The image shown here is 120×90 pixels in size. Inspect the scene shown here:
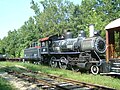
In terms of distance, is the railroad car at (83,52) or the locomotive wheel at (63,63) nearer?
the railroad car at (83,52)

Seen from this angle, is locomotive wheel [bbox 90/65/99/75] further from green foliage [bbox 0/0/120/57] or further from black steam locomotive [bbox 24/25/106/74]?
green foliage [bbox 0/0/120/57]

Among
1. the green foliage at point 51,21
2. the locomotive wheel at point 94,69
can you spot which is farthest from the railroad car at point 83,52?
the green foliage at point 51,21

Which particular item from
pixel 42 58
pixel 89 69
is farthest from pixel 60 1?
pixel 89 69

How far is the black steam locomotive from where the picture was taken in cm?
1922

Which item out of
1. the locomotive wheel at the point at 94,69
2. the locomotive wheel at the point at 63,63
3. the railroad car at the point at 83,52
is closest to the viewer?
the railroad car at the point at 83,52

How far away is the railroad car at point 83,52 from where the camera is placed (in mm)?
15914

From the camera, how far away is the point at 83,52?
20438mm

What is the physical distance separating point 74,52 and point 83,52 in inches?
45.1

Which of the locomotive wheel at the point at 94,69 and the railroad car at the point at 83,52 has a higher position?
the railroad car at the point at 83,52

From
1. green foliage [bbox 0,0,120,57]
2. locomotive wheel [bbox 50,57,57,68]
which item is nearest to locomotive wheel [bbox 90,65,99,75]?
locomotive wheel [bbox 50,57,57,68]

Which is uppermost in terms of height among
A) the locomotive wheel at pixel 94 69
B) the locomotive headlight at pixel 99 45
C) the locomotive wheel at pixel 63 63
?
the locomotive headlight at pixel 99 45

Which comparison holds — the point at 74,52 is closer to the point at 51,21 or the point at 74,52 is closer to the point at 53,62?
the point at 53,62

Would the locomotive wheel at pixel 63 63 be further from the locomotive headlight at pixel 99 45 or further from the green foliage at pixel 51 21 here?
the green foliage at pixel 51 21

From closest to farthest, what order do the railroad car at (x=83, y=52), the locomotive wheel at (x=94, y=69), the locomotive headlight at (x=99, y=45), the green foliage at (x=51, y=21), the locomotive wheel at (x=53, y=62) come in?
the railroad car at (x=83, y=52)
the locomotive wheel at (x=94, y=69)
the locomotive headlight at (x=99, y=45)
the locomotive wheel at (x=53, y=62)
the green foliage at (x=51, y=21)
